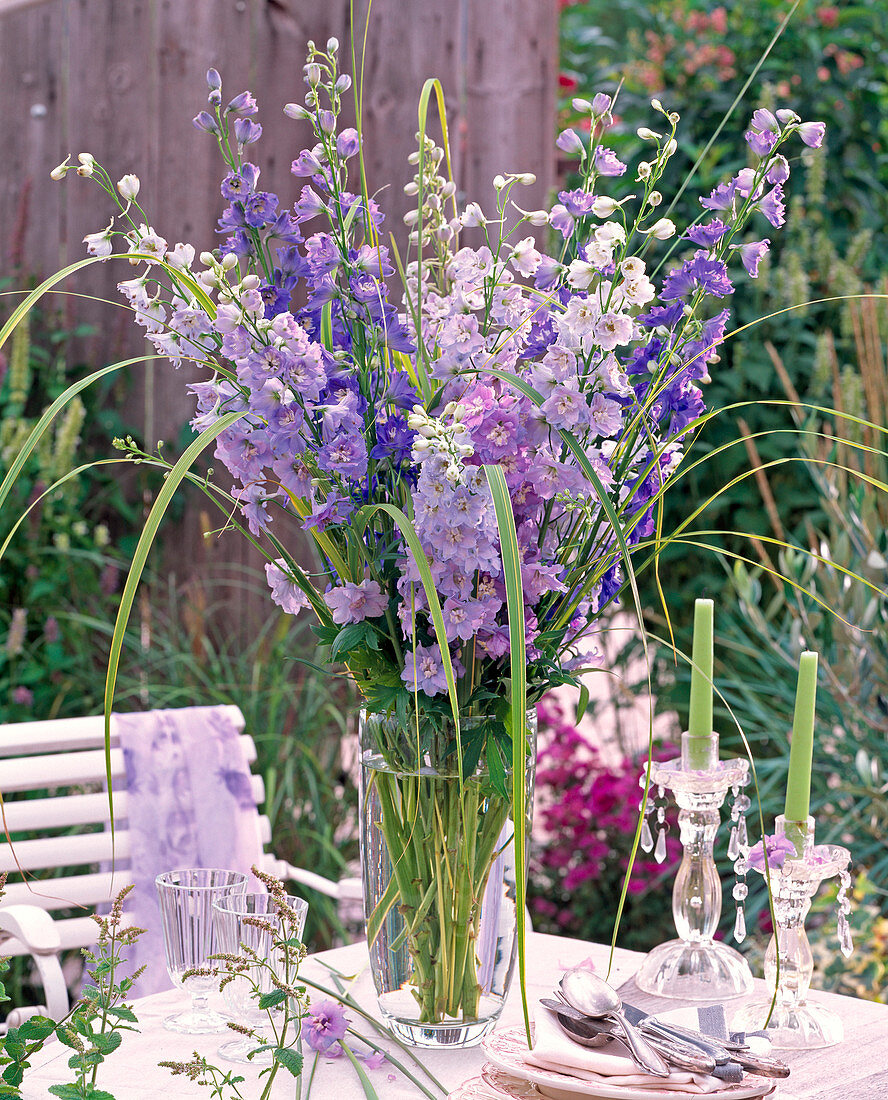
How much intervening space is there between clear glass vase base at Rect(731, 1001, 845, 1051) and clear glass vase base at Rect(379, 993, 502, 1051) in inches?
8.4

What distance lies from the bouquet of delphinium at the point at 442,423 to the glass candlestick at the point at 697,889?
0.59 ft

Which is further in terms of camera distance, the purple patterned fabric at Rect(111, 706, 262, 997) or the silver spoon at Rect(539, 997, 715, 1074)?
the purple patterned fabric at Rect(111, 706, 262, 997)

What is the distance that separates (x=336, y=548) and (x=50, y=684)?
4.80ft

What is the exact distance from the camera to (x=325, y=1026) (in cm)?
95

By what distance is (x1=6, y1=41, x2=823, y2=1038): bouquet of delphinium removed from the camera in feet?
2.75

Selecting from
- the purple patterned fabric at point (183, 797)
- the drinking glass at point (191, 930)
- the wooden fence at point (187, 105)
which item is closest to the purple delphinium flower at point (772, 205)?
the drinking glass at point (191, 930)

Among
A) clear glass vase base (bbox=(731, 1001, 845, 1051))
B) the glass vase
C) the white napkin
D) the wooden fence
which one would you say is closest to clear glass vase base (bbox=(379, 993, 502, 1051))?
the glass vase

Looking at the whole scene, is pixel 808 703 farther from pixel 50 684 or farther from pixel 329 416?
pixel 50 684

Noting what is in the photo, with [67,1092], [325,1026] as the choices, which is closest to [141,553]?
[67,1092]

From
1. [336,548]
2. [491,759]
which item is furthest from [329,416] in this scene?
[491,759]

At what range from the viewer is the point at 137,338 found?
7.97ft

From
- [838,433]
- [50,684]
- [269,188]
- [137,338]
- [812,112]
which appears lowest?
[50,684]

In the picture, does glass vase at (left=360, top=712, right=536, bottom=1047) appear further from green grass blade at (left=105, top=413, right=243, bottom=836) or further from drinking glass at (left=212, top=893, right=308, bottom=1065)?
green grass blade at (left=105, top=413, right=243, bottom=836)

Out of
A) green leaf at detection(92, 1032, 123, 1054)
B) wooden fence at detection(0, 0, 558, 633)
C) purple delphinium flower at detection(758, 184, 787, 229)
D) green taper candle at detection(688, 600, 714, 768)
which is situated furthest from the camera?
wooden fence at detection(0, 0, 558, 633)
